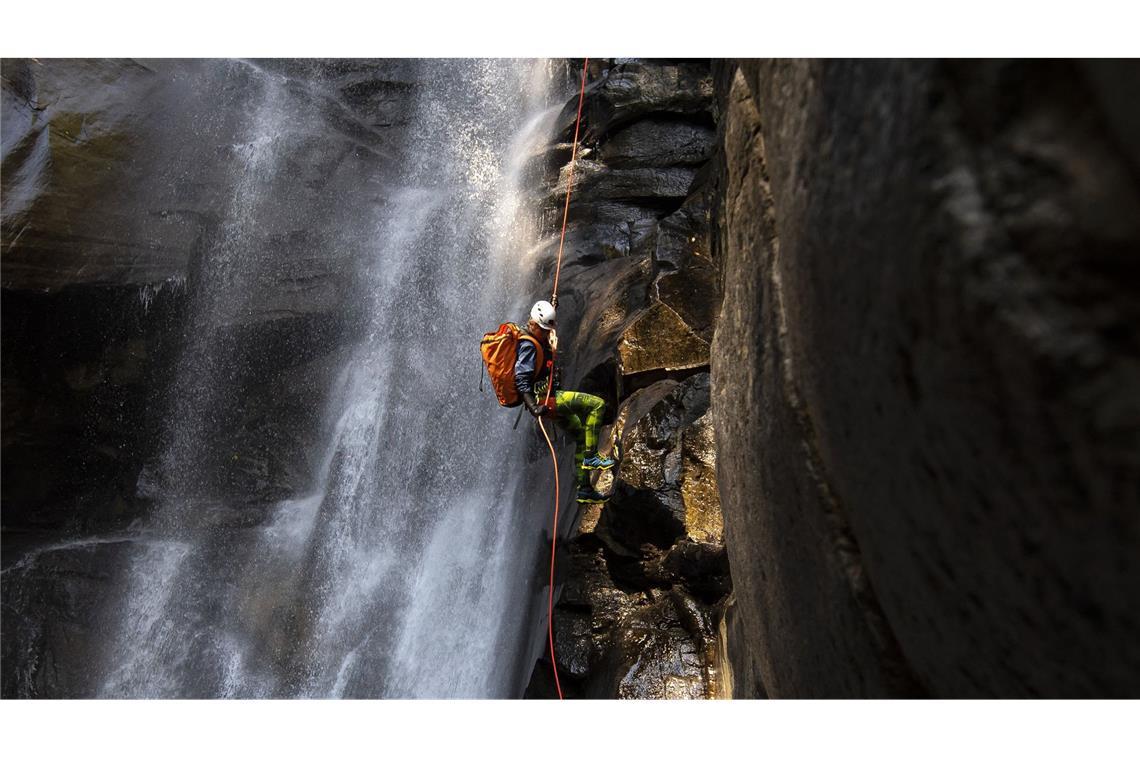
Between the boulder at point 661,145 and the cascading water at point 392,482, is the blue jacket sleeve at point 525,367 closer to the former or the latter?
the cascading water at point 392,482

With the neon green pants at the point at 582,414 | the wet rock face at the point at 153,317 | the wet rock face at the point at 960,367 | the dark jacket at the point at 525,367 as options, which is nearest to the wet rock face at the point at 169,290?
the wet rock face at the point at 153,317

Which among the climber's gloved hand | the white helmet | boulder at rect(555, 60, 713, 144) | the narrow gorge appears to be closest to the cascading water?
the narrow gorge

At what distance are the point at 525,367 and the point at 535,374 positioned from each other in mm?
116

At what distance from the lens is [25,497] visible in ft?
38.2

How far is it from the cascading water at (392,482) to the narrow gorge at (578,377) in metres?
0.06

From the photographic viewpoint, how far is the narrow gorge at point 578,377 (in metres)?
1.08

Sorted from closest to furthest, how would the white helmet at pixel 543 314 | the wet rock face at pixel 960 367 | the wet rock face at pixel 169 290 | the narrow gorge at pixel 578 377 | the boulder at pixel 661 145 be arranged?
the wet rock face at pixel 960 367, the narrow gorge at pixel 578 377, the white helmet at pixel 543 314, the boulder at pixel 661 145, the wet rock face at pixel 169 290

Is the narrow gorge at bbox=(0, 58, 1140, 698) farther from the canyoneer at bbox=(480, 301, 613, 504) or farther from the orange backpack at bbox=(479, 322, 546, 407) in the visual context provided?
the orange backpack at bbox=(479, 322, 546, 407)

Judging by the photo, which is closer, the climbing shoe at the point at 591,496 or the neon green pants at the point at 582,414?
the neon green pants at the point at 582,414

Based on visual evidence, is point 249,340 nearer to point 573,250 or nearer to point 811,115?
point 573,250

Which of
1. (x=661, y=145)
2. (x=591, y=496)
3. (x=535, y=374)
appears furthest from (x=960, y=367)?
(x=661, y=145)

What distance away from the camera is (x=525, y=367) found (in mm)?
6051

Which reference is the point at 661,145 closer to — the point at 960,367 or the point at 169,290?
the point at 169,290

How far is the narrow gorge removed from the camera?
1084 millimetres
